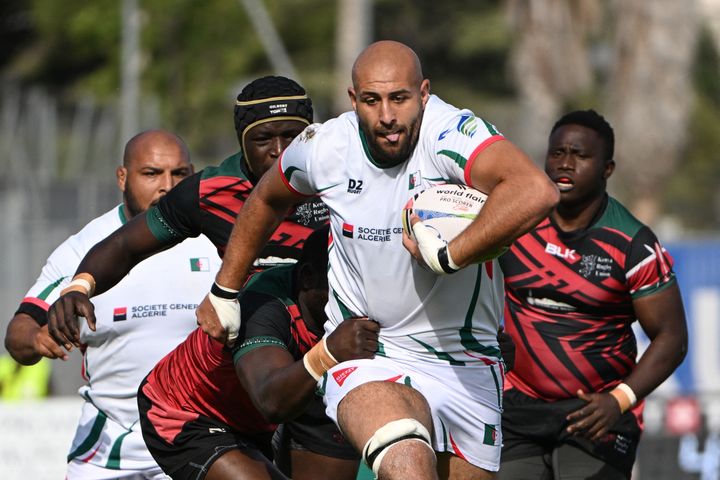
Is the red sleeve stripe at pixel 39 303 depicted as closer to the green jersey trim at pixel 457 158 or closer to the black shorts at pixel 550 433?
the black shorts at pixel 550 433

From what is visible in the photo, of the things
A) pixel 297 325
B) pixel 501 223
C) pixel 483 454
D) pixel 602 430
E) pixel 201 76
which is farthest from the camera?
pixel 201 76

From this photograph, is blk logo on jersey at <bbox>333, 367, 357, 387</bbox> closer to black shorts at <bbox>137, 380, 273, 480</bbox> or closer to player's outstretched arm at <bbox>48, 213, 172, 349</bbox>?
black shorts at <bbox>137, 380, 273, 480</bbox>

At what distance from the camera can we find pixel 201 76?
27.1m

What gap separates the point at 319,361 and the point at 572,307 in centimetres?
196

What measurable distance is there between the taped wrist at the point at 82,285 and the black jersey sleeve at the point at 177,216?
0.35m

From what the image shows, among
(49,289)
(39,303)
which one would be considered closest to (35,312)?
(39,303)

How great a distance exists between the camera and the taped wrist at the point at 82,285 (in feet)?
19.3

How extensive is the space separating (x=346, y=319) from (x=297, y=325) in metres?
0.59

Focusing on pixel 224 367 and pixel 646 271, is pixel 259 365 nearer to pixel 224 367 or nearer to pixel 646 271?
pixel 224 367

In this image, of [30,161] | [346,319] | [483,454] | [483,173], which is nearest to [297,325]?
[346,319]

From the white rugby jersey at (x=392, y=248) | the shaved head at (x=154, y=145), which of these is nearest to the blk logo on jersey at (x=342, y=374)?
the white rugby jersey at (x=392, y=248)

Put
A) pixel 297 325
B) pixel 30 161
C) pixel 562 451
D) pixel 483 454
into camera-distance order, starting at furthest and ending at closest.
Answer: pixel 30 161, pixel 562 451, pixel 297 325, pixel 483 454

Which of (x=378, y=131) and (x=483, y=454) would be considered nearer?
(x=378, y=131)

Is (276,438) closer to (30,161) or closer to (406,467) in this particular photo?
Answer: (406,467)
